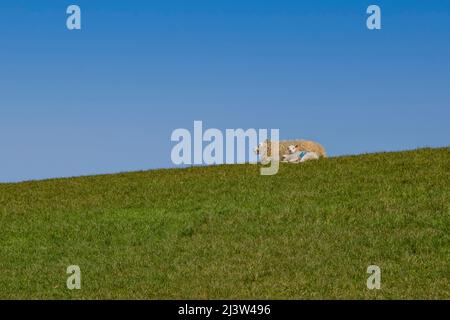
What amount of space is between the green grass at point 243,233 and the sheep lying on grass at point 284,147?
470 cm

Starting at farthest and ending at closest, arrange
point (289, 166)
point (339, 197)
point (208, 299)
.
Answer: point (289, 166) → point (339, 197) → point (208, 299)

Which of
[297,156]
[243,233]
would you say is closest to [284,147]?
[297,156]

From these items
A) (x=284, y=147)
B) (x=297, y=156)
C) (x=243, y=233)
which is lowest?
(x=243, y=233)

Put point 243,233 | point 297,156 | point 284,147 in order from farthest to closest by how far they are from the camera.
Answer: point 284,147
point 297,156
point 243,233

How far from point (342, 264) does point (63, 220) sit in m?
12.6

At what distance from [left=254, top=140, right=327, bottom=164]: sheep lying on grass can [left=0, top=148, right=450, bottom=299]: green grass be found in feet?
15.4

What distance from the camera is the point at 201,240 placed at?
23625 millimetres

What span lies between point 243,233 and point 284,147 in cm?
1776

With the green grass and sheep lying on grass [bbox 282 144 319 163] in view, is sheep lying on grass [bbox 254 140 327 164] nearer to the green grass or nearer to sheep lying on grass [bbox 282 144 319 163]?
sheep lying on grass [bbox 282 144 319 163]

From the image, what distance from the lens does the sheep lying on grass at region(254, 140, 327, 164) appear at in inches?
1610

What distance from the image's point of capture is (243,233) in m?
24.1

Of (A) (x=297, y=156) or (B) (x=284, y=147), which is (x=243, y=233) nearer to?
(A) (x=297, y=156)
